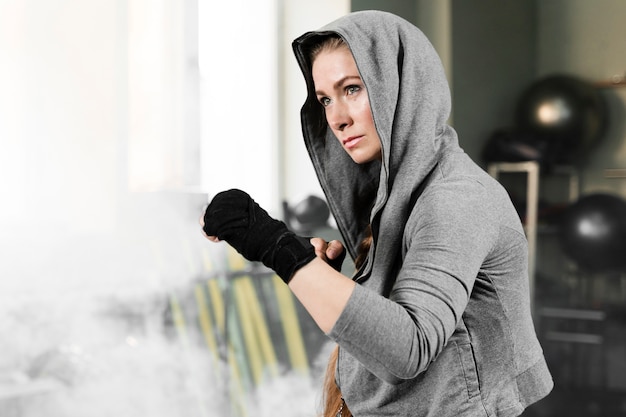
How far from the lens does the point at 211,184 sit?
2486 mm

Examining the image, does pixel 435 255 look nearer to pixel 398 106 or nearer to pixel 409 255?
pixel 409 255

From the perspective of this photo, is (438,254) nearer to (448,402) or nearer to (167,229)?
(448,402)

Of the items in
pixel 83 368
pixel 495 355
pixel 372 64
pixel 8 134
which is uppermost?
pixel 372 64

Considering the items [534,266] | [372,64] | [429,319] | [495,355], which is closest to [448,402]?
[495,355]

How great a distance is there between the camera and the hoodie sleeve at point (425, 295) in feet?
2.75

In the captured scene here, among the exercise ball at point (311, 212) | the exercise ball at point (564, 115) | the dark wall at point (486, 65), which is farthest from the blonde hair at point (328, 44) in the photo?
the exercise ball at point (564, 115)

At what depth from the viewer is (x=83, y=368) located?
2.13m

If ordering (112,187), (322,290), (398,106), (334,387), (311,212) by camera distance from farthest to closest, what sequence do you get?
(311,212), (112,187), (334,387), (398,106), (322,290)

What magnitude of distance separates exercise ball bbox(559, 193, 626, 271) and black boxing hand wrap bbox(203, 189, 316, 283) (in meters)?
2.59

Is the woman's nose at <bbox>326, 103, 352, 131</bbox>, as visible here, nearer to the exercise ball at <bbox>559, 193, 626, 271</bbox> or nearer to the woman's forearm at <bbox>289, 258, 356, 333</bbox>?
the woman's forearm at <bbox>289, 258, 356, 333</bbox>

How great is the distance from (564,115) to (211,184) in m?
1.80

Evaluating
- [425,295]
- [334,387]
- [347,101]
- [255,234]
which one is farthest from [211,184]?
[425,295]

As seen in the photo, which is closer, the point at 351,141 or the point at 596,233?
the point at 351,141

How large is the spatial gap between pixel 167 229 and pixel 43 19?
79cm
